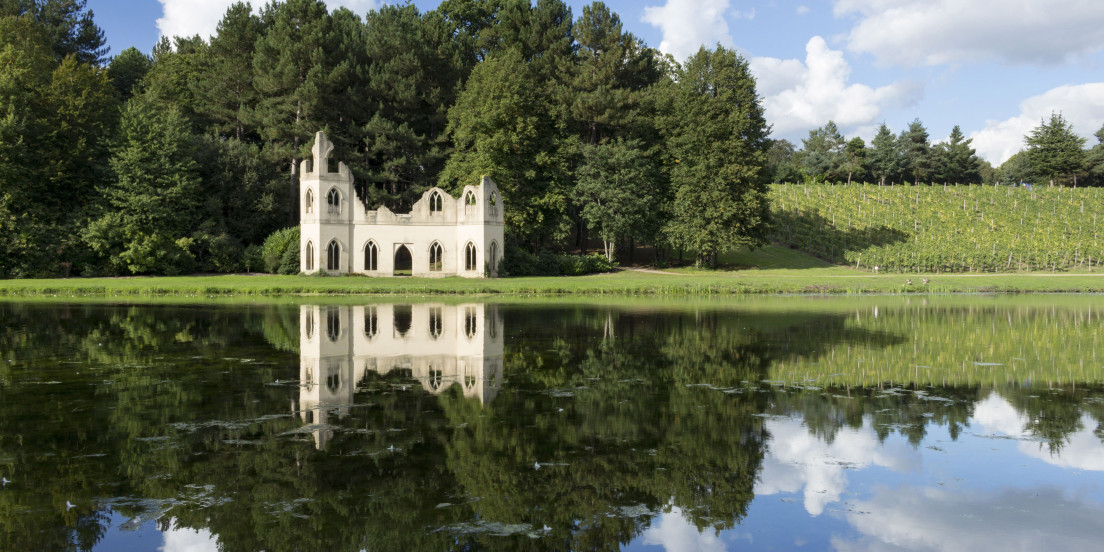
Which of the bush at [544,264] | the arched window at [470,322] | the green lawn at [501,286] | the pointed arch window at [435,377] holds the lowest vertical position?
the pointed arch window at [435,377]

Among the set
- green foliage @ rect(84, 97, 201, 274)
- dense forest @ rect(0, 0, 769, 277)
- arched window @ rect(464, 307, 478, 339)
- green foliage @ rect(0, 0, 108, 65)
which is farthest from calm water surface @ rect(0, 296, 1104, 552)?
green foliage @ rect(0, 0, 108, 65)

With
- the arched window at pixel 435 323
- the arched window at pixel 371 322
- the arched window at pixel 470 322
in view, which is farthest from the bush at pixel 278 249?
the arched window at pixel 470 322

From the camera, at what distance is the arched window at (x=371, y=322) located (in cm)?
2146

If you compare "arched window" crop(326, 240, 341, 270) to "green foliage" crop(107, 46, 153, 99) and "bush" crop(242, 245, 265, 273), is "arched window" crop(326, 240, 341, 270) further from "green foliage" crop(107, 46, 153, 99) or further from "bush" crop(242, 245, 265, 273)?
"green foliage" crop(107, 46, 153, 99)

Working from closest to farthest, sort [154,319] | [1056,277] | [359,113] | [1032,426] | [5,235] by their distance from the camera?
[1032,426] → [154,319] → [5,235] → [1056,277] → [359,113]

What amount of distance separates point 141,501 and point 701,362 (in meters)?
11.4

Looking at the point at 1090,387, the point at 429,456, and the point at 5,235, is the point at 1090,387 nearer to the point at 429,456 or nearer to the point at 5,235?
the point at 429,456

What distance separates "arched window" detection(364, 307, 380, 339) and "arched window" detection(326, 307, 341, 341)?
788 millimetres

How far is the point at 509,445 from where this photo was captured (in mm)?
9914

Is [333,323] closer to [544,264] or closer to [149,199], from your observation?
[544,264]

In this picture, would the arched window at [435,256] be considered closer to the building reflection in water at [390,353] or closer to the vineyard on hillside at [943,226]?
the building reflection in water at [390,353]

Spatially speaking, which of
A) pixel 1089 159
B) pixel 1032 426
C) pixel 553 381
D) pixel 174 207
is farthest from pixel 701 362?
pixel 1089 159

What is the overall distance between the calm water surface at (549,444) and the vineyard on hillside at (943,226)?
4285cm

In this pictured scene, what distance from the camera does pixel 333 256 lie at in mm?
48656
